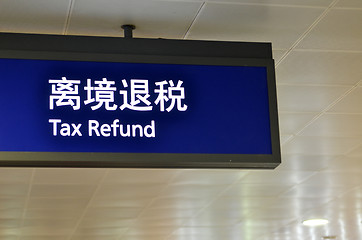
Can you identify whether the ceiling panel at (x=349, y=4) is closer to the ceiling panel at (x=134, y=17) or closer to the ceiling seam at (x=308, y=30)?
the ceiling seam at (x=308, y=30)

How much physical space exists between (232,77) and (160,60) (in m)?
0.40

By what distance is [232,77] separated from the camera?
3.96 m

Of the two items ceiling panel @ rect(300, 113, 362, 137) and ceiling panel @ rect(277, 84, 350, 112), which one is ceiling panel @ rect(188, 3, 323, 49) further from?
ceiling panel @ rect(300, 113, 362, 137)

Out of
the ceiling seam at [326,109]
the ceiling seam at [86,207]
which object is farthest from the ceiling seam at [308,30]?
the ceiling seam at [86,207]

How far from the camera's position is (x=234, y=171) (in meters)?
7.67

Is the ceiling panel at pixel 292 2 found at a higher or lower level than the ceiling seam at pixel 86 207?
higher

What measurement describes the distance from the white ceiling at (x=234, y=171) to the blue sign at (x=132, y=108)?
474 mm

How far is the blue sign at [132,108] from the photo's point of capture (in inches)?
144

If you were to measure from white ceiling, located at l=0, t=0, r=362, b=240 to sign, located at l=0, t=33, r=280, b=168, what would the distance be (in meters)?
0.45

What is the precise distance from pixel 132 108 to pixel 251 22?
108 centimetres

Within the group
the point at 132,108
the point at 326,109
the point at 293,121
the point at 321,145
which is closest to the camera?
the point at 132,108

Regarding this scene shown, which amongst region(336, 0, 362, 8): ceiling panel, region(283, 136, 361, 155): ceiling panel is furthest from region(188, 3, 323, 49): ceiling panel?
region(283, 136, 361, 155): ceiling panel

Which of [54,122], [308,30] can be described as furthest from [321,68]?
[54,122]

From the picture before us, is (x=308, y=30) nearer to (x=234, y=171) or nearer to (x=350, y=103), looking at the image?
(x=350, y=103)
